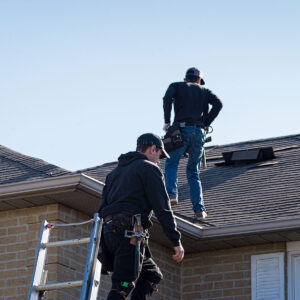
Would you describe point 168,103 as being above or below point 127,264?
above

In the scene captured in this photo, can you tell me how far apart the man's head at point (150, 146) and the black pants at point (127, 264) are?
2.41 feet

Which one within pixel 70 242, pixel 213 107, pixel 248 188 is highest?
pixel 213 107

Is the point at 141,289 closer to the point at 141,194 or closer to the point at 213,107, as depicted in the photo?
the point at 141,194

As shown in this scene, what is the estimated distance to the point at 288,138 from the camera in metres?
17.3

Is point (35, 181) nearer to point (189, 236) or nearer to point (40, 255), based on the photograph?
point (189, 236)

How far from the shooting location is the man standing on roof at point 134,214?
775 cm

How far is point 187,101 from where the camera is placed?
1277 centimetres

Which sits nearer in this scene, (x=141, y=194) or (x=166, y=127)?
(x=141, y=194)

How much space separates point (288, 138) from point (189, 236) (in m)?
5.48

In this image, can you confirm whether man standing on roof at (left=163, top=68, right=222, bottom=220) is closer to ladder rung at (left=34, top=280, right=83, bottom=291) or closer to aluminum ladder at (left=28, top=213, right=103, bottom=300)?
aluminum ladder at (left=28, top=213, right=103, bottom=300)

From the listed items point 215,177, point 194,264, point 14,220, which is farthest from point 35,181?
point 215,177

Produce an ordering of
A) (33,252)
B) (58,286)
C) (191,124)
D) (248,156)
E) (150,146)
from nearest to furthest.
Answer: (58,286), (150,146), (33,252), (191,124), (248,156)

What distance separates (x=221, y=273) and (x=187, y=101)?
93.9 inches

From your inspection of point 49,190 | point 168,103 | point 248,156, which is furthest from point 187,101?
point 248,156
